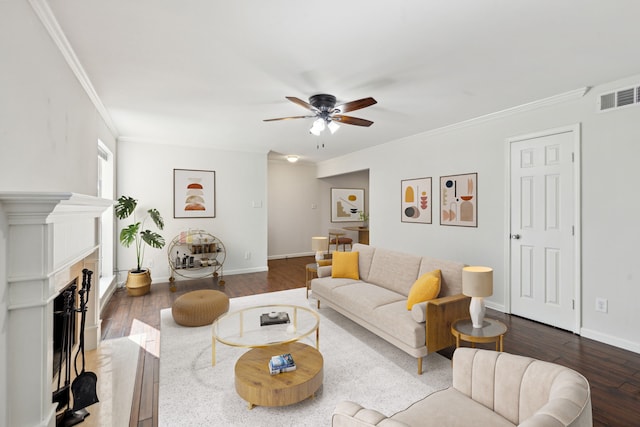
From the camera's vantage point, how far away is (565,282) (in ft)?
11.0

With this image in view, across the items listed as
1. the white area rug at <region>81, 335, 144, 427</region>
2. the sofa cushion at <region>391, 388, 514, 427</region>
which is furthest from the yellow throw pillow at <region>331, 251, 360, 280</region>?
the sofa cushion at <region>391, 388, 514, 427</region>

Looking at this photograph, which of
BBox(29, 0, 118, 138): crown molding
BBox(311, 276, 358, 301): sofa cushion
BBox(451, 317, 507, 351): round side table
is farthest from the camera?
BBox(311, 276, 358, 301): sofa cushion

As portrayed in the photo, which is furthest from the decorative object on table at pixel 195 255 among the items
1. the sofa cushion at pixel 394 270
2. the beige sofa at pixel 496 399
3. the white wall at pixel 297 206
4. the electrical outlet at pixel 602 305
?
the electrical outlet at pixel 602 305

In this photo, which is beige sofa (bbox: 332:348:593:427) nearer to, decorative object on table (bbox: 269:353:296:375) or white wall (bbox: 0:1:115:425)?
decorative object on table (bbox: 269:353:296:375)

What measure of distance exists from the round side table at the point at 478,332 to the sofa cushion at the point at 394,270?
75 cm

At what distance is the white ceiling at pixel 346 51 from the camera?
75.0 inches

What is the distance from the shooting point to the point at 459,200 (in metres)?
4.45

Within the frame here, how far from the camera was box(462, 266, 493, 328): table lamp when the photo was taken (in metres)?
2.43

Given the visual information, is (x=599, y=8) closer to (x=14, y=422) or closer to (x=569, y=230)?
(x=569, y=230)

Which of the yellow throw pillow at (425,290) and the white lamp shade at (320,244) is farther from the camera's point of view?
the white lamp shade at (320,244)

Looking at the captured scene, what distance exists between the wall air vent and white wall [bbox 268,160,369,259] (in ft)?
20.0

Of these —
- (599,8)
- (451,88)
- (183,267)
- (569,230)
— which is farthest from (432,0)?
(183,267)

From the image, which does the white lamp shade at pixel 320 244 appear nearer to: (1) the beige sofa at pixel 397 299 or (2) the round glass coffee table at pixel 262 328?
(1) the beige sofa at pixel 397 299

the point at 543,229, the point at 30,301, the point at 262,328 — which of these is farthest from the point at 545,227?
the point at 30,301
